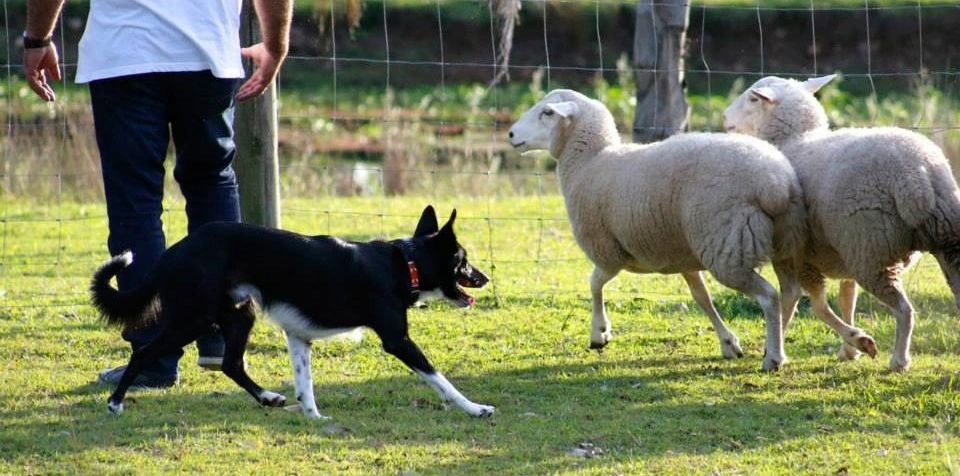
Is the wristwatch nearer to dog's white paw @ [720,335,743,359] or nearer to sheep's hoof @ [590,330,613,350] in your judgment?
sheep's hoof @ [590,330,613,350]

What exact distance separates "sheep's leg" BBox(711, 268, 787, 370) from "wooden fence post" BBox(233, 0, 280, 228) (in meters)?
2.21

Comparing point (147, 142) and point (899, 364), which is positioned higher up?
point (147, 142)

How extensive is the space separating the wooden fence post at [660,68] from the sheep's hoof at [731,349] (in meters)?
2.09

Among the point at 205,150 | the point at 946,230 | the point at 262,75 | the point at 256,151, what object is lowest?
the point at 946,230

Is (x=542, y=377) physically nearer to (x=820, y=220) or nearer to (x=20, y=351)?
(x=820, y=220)

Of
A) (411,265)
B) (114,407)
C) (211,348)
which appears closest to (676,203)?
(411,265)

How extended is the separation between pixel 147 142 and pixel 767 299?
2.74 metres

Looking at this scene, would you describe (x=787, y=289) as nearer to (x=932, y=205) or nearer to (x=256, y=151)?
(x=932, y=205)

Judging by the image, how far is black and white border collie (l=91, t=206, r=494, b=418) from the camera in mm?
5344

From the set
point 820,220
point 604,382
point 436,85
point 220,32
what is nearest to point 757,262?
point 820,220

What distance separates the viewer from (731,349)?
673 centimetres

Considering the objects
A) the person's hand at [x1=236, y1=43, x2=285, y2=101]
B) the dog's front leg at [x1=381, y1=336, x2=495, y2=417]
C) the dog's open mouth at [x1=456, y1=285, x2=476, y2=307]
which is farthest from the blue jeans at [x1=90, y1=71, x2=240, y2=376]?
the dog's open mouth at [x1=456, y1=285, x2=476, y2=307]

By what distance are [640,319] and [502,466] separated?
9.70 ft

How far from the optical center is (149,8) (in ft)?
17.9
